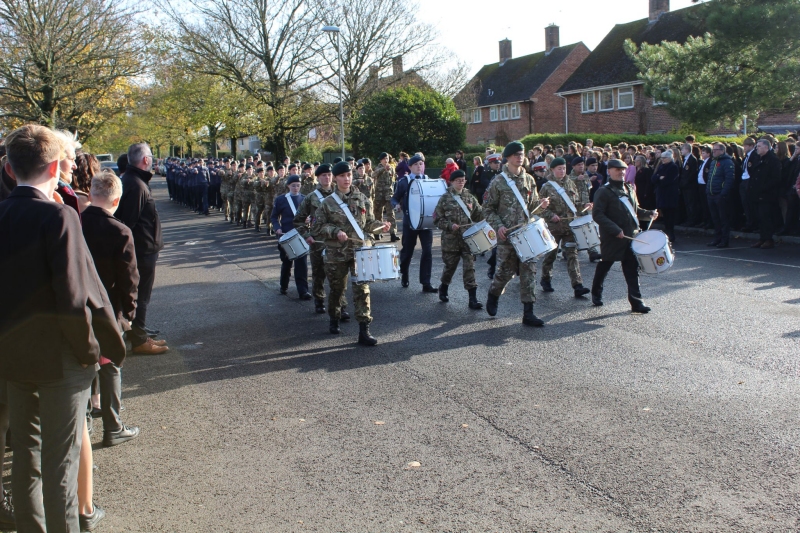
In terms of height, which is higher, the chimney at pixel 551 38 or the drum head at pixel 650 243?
the chimney at pixel 551 38

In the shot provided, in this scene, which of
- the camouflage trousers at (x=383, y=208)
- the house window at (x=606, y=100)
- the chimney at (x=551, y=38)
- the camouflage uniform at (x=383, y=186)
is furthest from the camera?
the chimney at (x=551, y=38)

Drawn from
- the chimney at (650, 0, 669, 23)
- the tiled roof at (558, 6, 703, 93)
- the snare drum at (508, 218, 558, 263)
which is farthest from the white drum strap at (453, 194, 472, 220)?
the chimney at (650, 0, 669, 23)

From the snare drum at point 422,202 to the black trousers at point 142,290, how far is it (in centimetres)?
441

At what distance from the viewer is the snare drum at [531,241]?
8.42 metres

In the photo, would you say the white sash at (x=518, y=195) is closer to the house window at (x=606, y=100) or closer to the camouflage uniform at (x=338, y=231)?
the camouflage uniform at (x=338, y=231)

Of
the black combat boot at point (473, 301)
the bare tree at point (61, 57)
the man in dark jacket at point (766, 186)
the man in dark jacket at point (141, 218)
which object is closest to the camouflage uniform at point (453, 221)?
the black combat boot at point (473, 301)

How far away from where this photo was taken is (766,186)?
1416cm

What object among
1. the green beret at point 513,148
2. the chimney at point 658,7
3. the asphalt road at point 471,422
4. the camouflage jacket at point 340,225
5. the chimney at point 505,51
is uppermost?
the chimney at point 505,51

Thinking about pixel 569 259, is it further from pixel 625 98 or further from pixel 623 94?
pixel 623 94

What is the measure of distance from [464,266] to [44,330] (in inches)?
277

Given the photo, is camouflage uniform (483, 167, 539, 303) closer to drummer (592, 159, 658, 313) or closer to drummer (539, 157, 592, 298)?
drummer (592, 159, 658, 313)

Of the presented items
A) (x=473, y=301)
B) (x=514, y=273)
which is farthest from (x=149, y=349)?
(x=514, y=273)

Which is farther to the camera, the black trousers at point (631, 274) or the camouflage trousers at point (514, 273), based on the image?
the black trousers at point (631, 274)

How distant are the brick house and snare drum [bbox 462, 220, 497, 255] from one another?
147 feet
